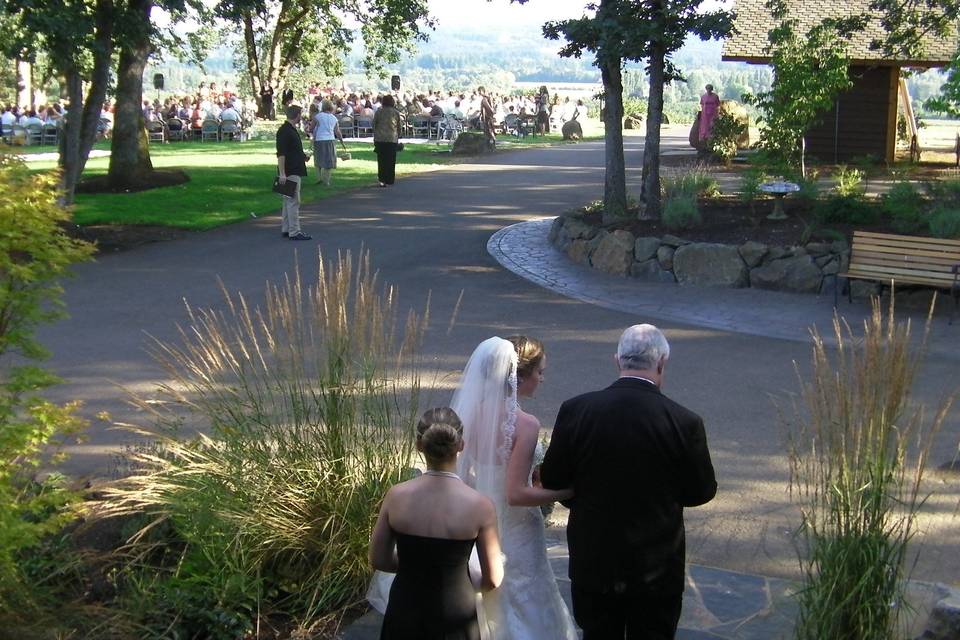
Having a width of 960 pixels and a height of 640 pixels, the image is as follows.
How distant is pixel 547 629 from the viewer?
448 cm

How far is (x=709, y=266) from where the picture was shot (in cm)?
1327

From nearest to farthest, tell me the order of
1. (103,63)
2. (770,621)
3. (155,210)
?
(770,621)
(103,63)
(155,210)

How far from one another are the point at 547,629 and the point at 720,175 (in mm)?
19860

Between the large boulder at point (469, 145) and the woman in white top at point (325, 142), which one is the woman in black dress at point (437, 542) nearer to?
the woman in white top at point (325, 142)

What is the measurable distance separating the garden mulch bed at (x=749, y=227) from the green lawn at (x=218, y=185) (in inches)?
268

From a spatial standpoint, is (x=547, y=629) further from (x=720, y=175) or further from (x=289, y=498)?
(x=720, y=175)

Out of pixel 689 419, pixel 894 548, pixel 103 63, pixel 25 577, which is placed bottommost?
pixel 25 577

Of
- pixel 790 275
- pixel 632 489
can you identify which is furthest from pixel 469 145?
pixel 632 489

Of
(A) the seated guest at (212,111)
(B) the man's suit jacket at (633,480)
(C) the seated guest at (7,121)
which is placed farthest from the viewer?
(A) the seated guest at (212,111)

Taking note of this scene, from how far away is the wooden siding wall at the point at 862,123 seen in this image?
1014 inches

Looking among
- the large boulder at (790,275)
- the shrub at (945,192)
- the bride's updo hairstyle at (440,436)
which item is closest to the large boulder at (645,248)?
the large boulder at (790,275)

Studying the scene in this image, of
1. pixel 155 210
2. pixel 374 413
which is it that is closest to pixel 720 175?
pixel 155 210

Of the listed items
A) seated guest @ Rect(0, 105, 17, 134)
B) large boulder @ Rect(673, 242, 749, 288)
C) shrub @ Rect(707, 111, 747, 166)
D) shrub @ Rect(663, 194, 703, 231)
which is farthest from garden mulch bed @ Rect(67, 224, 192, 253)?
seated guest @ Rect(0, 105, 17, 134)

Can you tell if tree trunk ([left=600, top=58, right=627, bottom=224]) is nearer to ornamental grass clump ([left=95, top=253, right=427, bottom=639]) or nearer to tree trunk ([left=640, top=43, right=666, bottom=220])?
tree trunk ([left=640, top=43, right=666, bottom=220])
